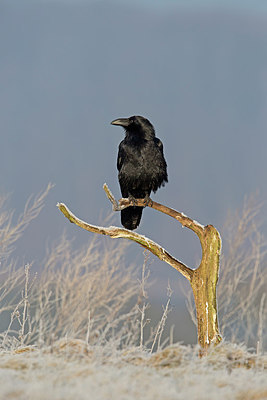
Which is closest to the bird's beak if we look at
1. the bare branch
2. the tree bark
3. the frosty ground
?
the tree bark

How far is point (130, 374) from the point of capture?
2.97 m

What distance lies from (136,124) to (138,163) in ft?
1.73

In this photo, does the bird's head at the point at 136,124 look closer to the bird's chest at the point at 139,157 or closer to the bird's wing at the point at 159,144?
the bird's wing at the point at 159,144

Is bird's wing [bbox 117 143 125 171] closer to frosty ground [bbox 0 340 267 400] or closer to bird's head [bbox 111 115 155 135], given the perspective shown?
bird's head [bbox 111 115 155 135]

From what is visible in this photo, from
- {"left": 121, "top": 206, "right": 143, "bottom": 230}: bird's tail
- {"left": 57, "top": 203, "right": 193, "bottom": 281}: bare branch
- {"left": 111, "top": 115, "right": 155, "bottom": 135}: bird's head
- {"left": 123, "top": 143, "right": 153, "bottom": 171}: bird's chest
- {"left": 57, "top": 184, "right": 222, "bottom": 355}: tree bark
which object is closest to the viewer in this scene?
{"left": 57, "top": 184, "right": 222, "bottom": 355}: tree bark

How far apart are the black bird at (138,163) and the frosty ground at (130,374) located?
9.16 ft

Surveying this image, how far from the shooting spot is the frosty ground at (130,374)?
260 cm

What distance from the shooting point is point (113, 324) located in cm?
369

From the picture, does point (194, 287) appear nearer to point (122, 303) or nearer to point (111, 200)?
point (111, 200)

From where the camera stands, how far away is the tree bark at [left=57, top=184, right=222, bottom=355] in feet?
15.8

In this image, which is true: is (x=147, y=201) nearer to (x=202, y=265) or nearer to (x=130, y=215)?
(x=130, y=215)

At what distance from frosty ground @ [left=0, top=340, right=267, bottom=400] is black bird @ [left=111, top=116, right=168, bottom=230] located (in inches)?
110

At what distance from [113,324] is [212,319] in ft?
4.75

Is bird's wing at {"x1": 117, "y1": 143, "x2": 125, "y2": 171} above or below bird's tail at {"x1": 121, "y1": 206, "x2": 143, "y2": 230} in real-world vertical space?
above
